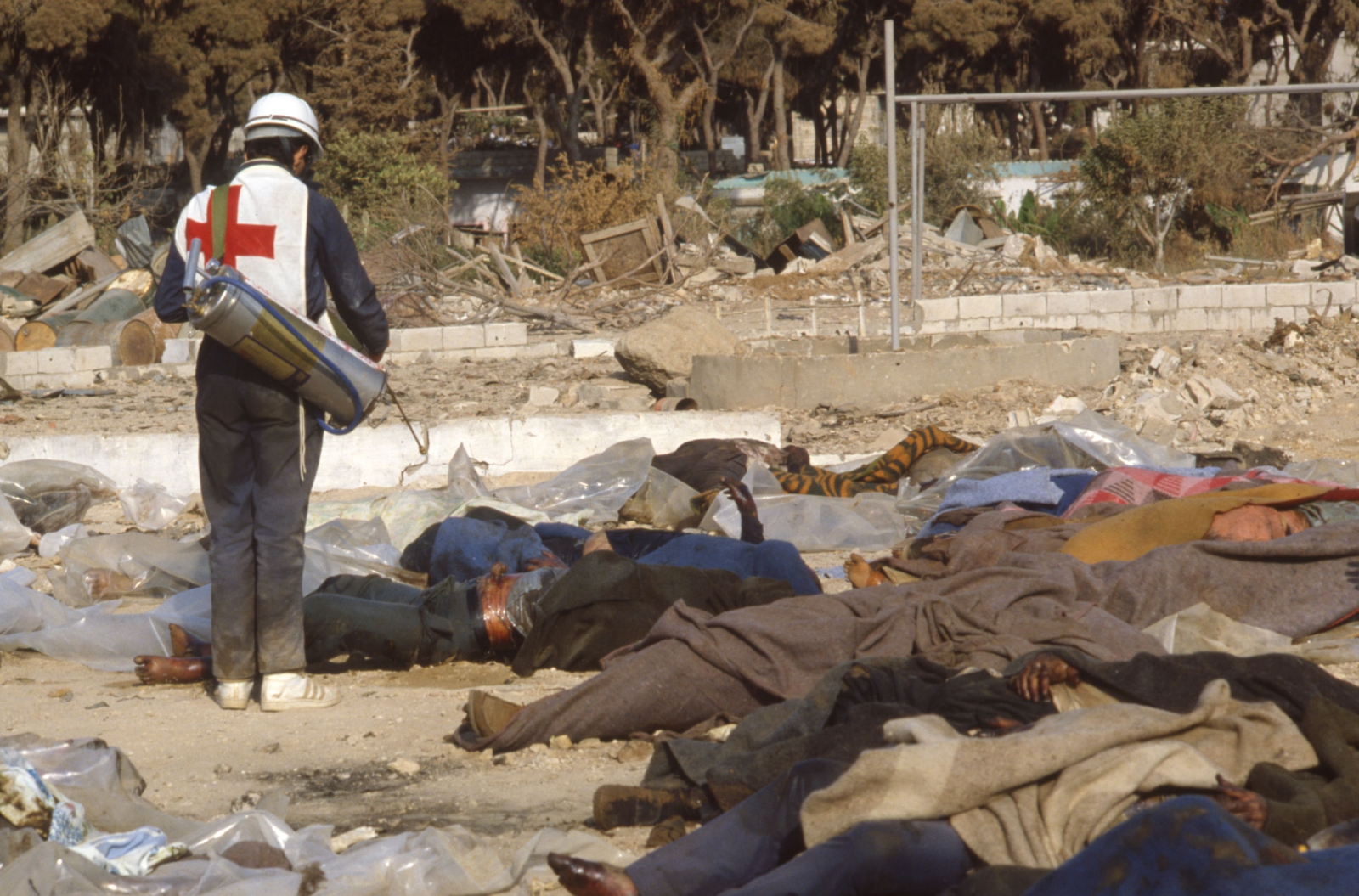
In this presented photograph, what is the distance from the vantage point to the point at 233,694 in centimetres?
366

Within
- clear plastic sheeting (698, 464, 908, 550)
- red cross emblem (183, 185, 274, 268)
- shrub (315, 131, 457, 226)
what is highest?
shrub (315, 131, 457, 226)

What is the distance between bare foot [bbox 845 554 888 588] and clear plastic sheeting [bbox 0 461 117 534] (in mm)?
4027

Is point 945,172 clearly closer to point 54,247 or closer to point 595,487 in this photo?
point 54,247

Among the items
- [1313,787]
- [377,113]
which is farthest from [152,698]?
[377,113]

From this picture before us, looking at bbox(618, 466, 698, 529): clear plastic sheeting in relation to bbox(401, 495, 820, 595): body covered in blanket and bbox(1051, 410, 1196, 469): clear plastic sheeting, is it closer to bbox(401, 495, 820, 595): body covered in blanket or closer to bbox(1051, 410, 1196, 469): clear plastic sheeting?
bbox(401, 495, 820, 595): body covered in blanket

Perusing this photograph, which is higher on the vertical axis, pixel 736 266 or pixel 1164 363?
pixel 736 266

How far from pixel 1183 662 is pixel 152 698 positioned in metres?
2.85

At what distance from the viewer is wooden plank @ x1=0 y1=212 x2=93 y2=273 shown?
18417 mm

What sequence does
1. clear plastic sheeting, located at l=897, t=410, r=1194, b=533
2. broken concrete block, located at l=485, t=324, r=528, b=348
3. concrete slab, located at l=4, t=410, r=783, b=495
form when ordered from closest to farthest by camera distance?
clear plastic sheeting, located at l=897, t=410, r=1194, b=533 → concrete slab, located at l=4, t=410, r=783, b=495 → broken concrete block, located at l=485, t=324, r=528, b=348

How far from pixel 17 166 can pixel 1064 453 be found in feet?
65.8

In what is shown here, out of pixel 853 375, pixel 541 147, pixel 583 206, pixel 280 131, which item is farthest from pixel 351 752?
pixel 541 147

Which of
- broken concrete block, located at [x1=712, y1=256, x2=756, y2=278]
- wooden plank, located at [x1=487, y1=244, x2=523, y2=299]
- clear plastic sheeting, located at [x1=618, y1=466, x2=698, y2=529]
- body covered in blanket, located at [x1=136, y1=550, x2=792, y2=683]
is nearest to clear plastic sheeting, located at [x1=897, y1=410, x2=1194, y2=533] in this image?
clear plastic sheeting, located at [x1=618, y1=466, x2=698, y2=529]

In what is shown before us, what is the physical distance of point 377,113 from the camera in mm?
25453

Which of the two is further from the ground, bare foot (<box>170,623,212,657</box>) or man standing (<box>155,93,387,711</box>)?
man standing (<box>155,93,387,711</box>)
